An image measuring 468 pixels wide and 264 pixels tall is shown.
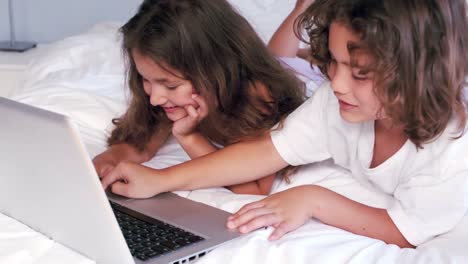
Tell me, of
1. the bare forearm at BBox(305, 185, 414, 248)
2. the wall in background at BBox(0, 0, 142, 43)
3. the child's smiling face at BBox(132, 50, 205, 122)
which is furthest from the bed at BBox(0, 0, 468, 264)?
the wall in background at BBox(0, 0, 142, 43)

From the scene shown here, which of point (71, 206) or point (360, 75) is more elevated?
point (360, 75)

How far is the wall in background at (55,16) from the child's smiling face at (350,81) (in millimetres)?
1760

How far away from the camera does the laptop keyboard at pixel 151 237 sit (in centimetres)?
90

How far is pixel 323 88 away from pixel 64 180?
538mm

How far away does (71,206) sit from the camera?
0.81 metres

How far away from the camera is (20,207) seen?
3.03 feet

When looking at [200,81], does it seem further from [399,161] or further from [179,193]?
[399,161]

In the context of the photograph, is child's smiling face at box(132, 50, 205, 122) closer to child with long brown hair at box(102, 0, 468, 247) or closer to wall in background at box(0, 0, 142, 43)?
child with long brown hair at box(102, 0, 468, 247)

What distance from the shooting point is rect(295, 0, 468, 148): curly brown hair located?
3.13 feet

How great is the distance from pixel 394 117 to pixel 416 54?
91 mm

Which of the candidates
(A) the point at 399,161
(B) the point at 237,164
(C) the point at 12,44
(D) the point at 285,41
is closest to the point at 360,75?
(A) the point at 399,161

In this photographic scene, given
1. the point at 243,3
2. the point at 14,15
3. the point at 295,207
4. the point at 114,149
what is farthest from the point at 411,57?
the point at 14,15

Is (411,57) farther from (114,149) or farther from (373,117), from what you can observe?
(114,149)

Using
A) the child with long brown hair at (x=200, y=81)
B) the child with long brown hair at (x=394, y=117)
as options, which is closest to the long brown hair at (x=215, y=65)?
the child with long brown hair at (x=200, y=81)
